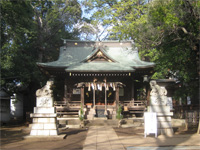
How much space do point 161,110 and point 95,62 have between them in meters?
12.7

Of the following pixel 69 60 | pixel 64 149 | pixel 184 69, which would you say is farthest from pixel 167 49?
pixel 69 60

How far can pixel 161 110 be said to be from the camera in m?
11.1

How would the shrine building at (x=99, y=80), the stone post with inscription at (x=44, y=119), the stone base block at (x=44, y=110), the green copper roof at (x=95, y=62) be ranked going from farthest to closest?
1. the green copper roof at (x=95, y=62)
2. the shrine building at (x=99, y=80)
3. the stone base block at (x=44, y=110)
4. the stone post with inscription at (x=44, y=119)

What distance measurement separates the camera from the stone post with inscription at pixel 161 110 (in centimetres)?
1099

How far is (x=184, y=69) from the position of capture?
1409 centimetres

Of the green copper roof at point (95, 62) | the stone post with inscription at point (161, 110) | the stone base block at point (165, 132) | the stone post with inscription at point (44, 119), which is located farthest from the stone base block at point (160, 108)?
the green copper roof at point (95, 62)

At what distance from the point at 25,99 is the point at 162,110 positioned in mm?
23063

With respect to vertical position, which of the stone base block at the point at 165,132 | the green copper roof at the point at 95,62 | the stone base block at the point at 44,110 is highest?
the green copper roof at the point at 95,62

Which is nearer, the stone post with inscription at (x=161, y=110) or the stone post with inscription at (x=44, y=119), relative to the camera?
the stone post with inscription at (x=44, y=119)

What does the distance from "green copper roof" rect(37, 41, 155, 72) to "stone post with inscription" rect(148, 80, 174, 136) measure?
6.99 m

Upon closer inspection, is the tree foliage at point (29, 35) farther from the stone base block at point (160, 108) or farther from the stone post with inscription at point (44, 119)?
the stone base block at point (160, 108)

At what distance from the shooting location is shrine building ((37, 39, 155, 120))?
797 inches

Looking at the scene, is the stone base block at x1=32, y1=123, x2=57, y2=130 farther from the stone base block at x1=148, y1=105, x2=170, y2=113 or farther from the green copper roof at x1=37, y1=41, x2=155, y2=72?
the green copper roof at x1=37, y1=41, x2=155, y2=72

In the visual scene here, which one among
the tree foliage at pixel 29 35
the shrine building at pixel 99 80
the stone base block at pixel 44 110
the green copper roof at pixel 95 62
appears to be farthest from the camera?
the green copper roof at pixel 95 62
